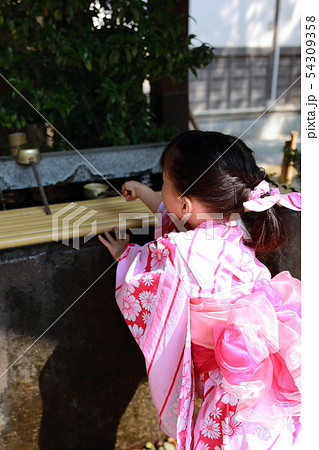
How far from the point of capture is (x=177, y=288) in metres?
1.25

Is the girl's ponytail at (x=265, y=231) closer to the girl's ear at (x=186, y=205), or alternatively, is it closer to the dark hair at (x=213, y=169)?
the dark hair at (x=213, y=169)

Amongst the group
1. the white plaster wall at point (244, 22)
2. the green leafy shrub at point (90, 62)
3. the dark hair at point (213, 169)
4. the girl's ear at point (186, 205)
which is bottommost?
the girl's ear at point (186, 205)

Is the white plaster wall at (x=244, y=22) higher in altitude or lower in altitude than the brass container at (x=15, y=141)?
higher

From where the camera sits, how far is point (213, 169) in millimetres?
1202

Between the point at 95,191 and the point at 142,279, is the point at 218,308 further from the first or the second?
the point at 95,191

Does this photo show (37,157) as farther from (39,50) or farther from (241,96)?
(241,96)

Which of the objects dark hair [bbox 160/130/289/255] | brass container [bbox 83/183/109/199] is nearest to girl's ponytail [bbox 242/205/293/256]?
dark hair [bbox 160/130/289/255]

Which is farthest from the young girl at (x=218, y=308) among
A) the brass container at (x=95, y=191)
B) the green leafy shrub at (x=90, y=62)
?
the green leafy shrub at (x=90, y=62)

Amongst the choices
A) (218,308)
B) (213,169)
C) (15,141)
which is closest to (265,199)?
(213,169)

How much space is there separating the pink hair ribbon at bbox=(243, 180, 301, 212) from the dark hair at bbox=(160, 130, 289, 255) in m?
0.04

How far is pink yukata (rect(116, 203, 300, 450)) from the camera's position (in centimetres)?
121

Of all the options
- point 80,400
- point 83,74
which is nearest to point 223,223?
point 80,400

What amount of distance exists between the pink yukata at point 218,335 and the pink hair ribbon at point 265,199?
0.13 metres

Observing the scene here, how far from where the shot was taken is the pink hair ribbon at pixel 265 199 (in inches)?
46.9
